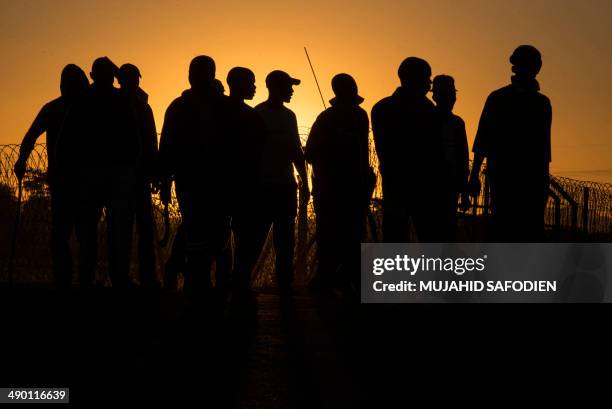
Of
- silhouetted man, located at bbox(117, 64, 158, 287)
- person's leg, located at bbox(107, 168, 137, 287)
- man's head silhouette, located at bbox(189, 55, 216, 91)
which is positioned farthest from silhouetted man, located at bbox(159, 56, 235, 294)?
silhouetted man, located at bbox(117, 64, 158, 287)

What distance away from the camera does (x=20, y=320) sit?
8188 mm

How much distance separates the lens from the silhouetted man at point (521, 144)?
9227mm

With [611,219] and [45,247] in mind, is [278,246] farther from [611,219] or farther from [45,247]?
[611,219]

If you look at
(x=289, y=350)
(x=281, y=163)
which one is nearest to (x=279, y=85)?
(x=281, y=163)

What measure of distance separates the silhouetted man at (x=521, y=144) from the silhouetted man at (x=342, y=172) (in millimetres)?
1644

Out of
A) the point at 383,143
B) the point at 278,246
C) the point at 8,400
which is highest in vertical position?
the point at 383,143

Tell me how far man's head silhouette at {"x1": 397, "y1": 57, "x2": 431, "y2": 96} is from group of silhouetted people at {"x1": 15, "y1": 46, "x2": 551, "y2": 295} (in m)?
0.01

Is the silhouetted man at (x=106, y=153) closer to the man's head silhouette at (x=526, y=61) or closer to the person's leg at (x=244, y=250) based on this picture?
the person's leg at (x=244, y=250)

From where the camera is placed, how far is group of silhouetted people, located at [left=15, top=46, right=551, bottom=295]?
8672mm

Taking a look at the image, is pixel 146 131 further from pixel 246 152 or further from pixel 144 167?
pixel 246 152

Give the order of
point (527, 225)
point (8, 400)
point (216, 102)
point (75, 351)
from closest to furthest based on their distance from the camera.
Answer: point (8, 400), point (75, 351), point (216, 102), point (527, 225)

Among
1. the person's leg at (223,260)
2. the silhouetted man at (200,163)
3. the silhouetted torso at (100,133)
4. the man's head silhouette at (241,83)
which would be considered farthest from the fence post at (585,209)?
the silhouetted man at (200,163)

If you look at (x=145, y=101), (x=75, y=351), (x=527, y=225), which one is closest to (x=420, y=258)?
(x=527, y=225)

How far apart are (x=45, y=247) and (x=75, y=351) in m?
7.75
